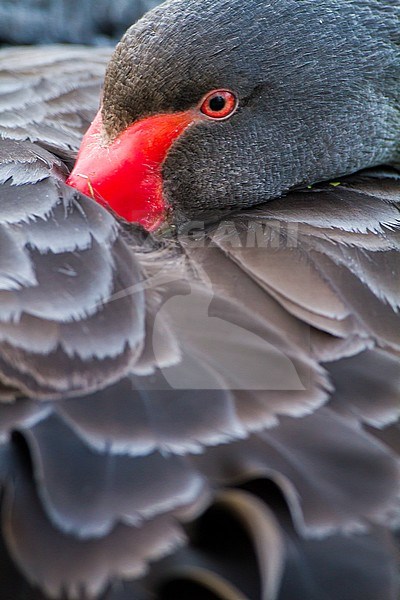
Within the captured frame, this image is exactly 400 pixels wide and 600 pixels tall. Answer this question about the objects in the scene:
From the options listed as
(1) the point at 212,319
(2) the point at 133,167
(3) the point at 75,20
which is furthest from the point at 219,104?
(3) the point at 75,20

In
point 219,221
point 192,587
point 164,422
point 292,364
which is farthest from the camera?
point 219,221

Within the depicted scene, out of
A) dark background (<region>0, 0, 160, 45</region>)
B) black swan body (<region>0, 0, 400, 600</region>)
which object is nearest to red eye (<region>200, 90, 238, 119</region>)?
black swan body (<region>0, 0, 400, 600</region>)

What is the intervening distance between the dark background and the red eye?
107 inches

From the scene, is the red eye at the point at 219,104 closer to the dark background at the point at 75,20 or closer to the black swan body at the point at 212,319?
the black swan body at the point at 212,319

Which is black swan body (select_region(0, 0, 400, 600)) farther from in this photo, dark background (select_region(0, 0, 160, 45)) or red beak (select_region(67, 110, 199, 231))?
dark background (select_region(0, 0, 160, 45))

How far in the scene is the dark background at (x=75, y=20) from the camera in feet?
16.2

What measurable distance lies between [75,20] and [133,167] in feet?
9.56

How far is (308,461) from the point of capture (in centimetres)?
162

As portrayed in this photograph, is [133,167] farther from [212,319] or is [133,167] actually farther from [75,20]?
[75,20]

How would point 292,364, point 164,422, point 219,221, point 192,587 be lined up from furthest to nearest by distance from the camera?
point 219,221 → point 292,364 → point 164,422 → point 192,587

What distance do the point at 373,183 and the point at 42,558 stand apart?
1508 mm

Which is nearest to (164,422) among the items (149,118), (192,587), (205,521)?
(205,521)

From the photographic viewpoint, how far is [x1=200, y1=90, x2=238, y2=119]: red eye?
246 centimetres

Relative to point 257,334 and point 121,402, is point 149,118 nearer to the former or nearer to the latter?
point 257,334
